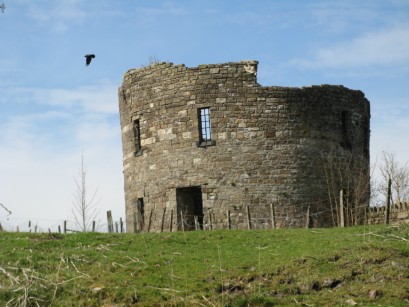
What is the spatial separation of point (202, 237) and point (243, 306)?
7.43m

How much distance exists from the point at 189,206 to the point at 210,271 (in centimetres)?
1282

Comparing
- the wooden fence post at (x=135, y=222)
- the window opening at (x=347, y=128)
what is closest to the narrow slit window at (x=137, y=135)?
the wooden fence post at (x=135, y=222)

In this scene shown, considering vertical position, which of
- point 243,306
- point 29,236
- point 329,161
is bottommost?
point 243,306

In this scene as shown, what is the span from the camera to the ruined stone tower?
32.2 metres

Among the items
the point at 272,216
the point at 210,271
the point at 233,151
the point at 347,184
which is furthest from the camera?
the point at 347,184

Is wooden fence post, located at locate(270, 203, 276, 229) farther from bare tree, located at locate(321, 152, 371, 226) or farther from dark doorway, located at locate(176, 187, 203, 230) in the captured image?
dark doorway, located at locate(176, 187, 203, 230)

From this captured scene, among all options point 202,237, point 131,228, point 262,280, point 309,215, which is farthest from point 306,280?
point 131,228

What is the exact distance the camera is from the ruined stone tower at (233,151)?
32.2 metres

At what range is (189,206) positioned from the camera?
3331 centimetres

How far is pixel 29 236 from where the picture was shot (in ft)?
83.8

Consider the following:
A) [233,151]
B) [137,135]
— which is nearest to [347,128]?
[233,151]

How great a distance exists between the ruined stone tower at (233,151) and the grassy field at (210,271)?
23.8 feet

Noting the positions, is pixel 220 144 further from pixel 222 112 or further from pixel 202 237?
pixel 202 237

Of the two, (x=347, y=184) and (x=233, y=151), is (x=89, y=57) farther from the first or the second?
(x=347, y=184)
